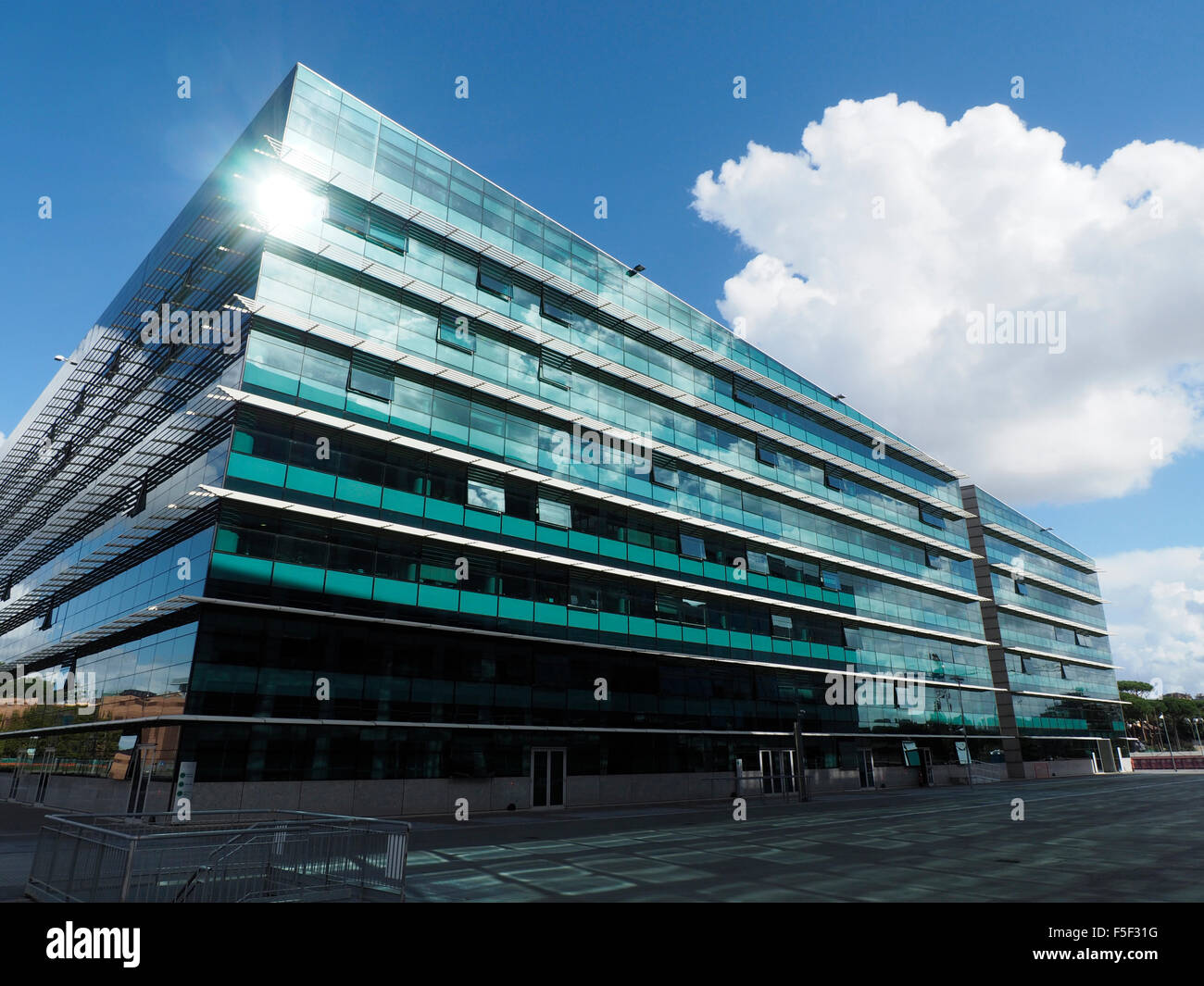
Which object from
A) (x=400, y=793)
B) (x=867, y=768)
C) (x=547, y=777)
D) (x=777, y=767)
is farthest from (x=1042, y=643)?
(x=400, y=793)

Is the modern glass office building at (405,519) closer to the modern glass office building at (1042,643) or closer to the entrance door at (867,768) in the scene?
the entrance door at (867,768)

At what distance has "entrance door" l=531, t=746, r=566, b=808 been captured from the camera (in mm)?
31672

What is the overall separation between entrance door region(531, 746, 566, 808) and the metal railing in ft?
68.6

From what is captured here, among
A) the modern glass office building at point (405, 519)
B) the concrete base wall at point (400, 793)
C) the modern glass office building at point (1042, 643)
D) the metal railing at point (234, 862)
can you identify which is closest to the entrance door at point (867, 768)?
the modern glass office building at point (405, 519)

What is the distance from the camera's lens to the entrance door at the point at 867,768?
49.5m

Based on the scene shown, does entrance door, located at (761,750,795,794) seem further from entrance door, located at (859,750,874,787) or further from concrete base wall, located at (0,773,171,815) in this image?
concrete base wall, located at (0,773,171,815)

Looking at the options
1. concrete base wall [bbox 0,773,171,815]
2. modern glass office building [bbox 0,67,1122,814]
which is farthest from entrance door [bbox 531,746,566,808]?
concrete base wall [bbox 0,773,171,815]

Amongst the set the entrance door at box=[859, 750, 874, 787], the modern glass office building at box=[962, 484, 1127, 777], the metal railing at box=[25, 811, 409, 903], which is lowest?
the entrance door at box=[859, 750, 874, 787]

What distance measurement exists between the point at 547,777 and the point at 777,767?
692 inches

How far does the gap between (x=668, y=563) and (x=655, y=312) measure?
15.0m

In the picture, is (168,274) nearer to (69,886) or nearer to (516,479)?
(516,479)

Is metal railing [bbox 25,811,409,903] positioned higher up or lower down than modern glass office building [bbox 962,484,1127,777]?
lower down

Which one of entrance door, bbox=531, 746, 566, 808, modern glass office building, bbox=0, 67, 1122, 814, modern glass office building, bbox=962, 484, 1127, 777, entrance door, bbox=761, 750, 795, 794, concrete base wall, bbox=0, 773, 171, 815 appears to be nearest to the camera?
concrete base wall, bbox=0, 773, 171, 815
